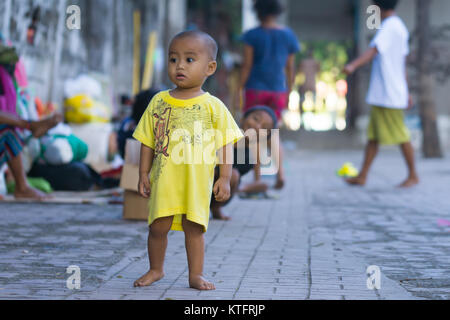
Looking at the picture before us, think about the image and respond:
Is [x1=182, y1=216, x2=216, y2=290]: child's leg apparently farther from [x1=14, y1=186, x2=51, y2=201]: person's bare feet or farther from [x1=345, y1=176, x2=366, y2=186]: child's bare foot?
[x1=345, y1=176, x2=366, y2=186]: child's bare foot

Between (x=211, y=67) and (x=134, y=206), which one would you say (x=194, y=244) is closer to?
(x=211, y=67)

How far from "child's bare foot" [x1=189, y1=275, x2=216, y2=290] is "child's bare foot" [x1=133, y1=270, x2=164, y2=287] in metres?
0.20

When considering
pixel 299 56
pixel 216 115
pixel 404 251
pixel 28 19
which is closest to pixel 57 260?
pixel 216 115

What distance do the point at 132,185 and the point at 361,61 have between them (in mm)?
3624

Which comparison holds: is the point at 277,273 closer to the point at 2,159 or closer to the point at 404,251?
the point at 404,251

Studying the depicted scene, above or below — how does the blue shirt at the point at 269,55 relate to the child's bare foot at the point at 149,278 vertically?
above

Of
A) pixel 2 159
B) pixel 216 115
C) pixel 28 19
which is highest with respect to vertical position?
pixel 28 19

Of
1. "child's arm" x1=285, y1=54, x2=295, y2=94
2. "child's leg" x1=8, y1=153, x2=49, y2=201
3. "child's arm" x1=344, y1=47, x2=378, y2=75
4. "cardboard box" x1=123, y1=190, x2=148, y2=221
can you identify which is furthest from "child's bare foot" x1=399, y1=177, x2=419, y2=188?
"child's leg" x1=8, y1=153, x2=49, y2=201

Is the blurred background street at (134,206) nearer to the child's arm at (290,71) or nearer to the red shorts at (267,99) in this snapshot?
the red shorts at (267,99)

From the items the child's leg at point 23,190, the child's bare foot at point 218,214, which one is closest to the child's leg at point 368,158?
the child's bare foot at point 218,214

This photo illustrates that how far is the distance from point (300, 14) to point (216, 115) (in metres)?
25.7

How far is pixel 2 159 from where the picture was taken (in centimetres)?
677

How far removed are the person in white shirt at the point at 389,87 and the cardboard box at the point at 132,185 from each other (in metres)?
3.82

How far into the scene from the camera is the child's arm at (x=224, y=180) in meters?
3.79
